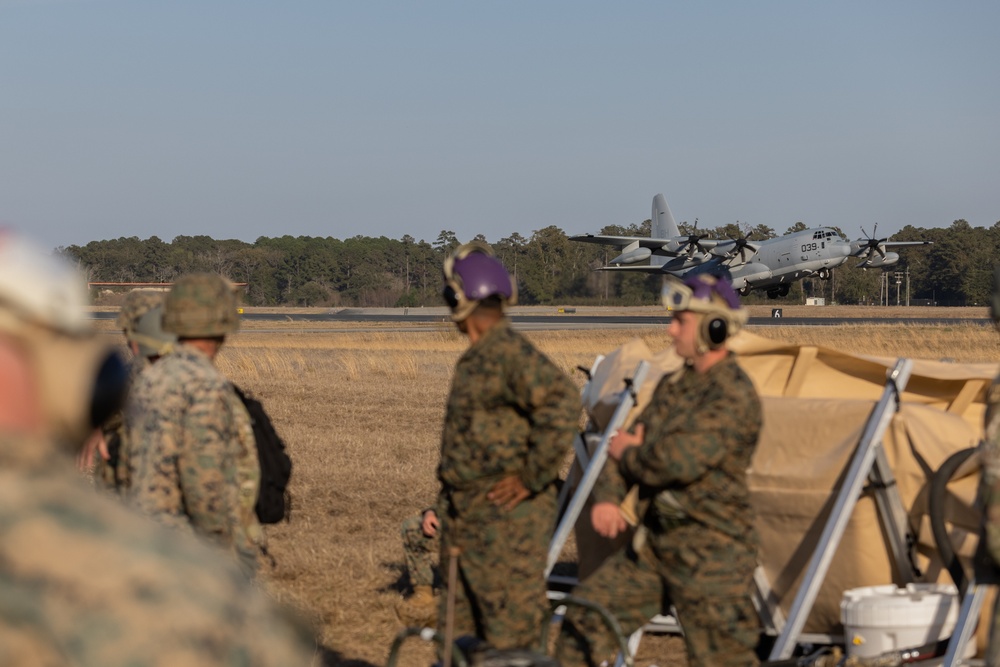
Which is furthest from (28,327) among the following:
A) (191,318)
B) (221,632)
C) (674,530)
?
(674,530)

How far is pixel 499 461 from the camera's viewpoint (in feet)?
15.7

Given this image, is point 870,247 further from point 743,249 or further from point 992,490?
point 992,490

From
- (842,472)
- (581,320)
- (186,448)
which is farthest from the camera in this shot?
(581,320)

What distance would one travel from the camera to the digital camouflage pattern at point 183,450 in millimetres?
4402

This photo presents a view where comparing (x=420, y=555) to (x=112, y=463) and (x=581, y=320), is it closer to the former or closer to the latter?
(x=112, y=463)

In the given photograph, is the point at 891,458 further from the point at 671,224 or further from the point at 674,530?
the point at 671,224

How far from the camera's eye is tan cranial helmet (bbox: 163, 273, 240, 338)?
4.75 metres

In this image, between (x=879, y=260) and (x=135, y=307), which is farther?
(x=879, y=260)

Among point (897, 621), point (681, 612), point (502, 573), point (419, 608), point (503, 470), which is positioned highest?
point (503, 470)

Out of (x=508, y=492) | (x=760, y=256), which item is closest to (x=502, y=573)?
(x=508, y=492)

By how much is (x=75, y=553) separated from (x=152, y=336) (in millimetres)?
4535

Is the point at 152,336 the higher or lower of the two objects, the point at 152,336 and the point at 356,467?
the higher

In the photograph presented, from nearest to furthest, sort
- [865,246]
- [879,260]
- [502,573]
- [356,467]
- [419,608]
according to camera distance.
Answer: [502,573] → [419,608] → [356,467] → [865,246] → [879,260]

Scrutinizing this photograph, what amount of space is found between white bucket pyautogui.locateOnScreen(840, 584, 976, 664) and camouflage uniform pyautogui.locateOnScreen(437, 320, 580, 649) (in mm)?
1879
